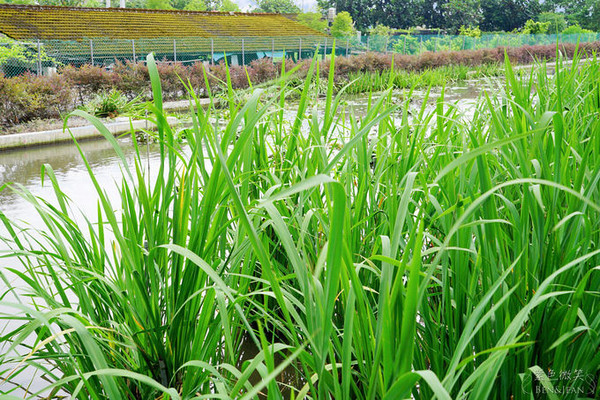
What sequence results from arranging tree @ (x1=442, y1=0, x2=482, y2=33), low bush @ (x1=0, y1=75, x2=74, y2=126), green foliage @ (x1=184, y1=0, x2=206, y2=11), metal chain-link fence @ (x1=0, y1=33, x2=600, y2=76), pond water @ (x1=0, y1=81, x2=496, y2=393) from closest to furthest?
1. pond water @ (x1=0, y1=81, x2=496, y2=393)
2. low bush @ (x1=0, y1=75, x2=74, y2=126)
3. metal chain-link fence @ (x1=0, y1=33, x2=600, y2=76)
4. green foliage @ (x1=184, y1=0, x2=206, y2=11)
5. tree @ (x1=442, y1=0, x2=482, y2=33)

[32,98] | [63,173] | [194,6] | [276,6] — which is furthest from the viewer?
[276,6]

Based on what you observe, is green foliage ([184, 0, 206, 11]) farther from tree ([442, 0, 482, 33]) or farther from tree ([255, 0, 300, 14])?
tree ([442, 0, 482, 33])

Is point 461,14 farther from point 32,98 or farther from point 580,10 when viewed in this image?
point 32,98

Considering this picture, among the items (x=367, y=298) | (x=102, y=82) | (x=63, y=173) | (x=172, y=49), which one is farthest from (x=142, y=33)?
(x=367, y=298)

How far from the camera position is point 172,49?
2006 cm

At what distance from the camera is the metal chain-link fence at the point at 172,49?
14453mm

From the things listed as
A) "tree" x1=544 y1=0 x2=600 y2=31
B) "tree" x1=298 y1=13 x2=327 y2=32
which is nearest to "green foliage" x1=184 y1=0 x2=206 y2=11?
"tree" x1=298 y1=13 x2=327 y2=32

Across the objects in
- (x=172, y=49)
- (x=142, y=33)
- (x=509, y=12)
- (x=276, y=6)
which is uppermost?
(x=276, y=6)

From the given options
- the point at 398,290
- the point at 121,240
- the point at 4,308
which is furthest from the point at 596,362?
the point at 4,308

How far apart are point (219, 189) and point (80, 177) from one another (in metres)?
4.91

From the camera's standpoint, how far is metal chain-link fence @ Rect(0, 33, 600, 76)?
14.5m

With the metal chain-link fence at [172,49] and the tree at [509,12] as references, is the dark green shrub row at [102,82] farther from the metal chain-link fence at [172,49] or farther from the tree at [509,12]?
the tree at [509,12]

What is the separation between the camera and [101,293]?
53.9 inches

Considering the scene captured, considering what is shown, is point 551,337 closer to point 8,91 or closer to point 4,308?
point 4,308
